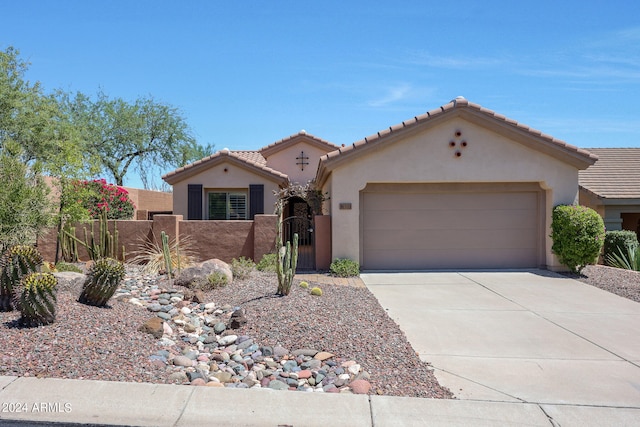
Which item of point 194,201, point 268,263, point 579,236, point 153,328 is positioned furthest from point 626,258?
point 194,201

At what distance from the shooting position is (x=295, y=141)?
74.2ft

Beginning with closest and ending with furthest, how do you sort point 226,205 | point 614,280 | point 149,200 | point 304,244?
point 614,280
point 304,244
point 226,205
point 149,200

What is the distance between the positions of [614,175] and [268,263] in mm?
14499

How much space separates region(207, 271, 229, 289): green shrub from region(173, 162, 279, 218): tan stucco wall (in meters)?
8.60

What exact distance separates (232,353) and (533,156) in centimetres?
1037

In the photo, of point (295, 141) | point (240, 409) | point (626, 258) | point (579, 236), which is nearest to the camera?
point (240, 409)

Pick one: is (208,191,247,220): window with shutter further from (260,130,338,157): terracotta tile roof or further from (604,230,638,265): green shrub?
(604,230,638,265): green shrub

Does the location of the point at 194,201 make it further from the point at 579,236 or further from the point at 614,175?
the point at 614,175

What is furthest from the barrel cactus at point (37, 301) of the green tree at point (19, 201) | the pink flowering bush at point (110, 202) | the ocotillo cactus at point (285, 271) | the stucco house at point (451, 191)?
the pink flowering bush at point (110, 202)

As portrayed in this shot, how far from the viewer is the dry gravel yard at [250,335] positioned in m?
4.96

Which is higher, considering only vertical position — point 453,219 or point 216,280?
point 453,219

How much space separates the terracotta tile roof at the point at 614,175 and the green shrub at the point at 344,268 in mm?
10154

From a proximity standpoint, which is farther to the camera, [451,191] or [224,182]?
[224,182]

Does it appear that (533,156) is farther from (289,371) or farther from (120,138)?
(120,138)
